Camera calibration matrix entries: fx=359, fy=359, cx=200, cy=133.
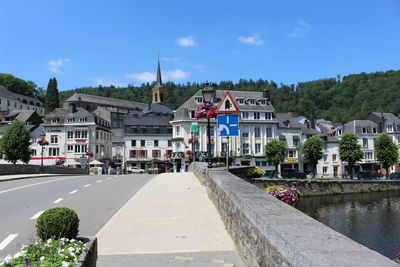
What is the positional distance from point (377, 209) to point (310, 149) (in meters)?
24.7

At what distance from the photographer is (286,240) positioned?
3.22m

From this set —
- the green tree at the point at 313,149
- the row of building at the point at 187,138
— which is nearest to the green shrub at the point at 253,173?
the row of building at the point at 187,138

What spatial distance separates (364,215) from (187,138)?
33754 mm

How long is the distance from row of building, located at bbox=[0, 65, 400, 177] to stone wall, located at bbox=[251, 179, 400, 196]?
14.7 metres

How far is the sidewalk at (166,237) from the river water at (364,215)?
15288 mm

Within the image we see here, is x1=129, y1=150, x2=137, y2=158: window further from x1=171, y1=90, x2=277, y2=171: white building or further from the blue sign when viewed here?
the blue sign

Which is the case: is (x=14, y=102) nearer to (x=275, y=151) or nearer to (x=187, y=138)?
(x=187, y=138)

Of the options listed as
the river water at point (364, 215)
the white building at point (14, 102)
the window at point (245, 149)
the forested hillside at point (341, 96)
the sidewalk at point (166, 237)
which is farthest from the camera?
the forested hillside at point (341, 96)

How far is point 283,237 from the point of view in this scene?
332 cm

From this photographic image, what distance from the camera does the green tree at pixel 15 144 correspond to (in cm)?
6081

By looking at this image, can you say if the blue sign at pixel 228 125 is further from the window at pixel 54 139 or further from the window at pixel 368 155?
the window at pixel 368 155

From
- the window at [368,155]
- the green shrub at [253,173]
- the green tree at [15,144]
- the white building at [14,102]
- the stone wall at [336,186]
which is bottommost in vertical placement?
the stone wall at [336,186]

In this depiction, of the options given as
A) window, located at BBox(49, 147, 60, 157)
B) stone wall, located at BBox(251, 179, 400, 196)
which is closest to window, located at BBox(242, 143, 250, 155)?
stone wall, located at BBox(251, 179, 400, 196)

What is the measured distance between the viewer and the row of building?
204 feet
